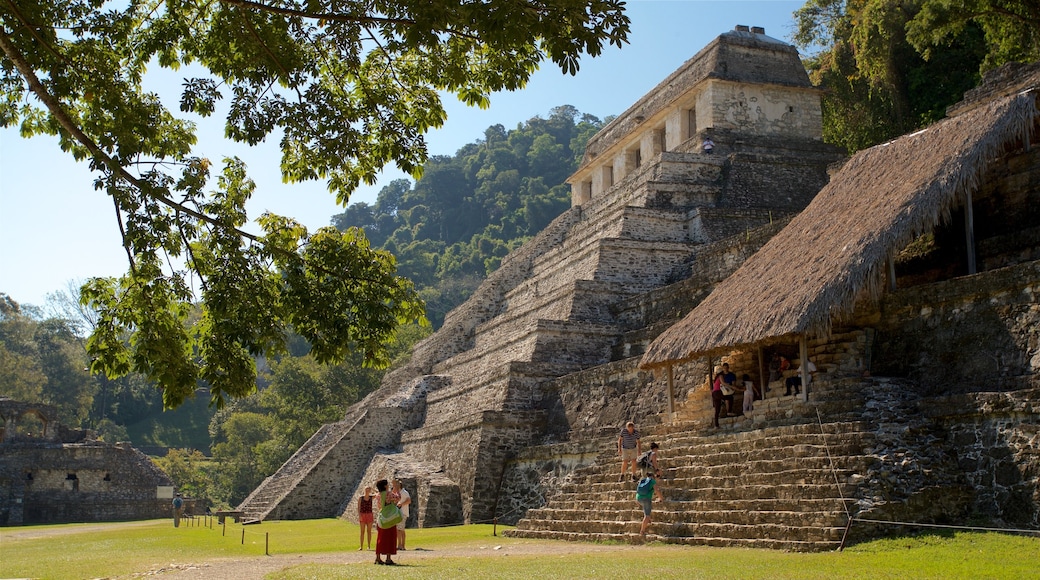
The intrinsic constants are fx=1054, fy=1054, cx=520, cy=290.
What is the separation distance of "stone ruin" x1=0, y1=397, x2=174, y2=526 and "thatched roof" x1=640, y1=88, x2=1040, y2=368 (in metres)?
20.5

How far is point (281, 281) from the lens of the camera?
7.51 m

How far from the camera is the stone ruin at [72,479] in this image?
28203mm

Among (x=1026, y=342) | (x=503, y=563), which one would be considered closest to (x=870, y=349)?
(x=1026, y=342)

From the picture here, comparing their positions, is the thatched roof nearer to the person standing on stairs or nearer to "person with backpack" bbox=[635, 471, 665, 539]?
the person standing on stairs

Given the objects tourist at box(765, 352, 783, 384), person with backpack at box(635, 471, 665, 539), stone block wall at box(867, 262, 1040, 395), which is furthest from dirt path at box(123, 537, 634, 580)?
stone block wall at box(867, 262, 1040, 395)

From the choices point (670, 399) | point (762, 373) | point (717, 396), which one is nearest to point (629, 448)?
point (670, 399)

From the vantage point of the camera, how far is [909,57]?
21000 mm

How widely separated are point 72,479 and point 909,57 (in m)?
23.7

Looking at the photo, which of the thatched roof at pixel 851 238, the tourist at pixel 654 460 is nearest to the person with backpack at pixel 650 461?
the tourist at pixel 654 460

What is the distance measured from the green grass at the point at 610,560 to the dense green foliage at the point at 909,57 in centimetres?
996

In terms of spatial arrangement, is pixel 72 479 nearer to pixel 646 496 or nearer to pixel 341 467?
pixel 341 467

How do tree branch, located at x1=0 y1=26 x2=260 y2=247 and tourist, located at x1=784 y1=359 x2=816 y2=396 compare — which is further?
tourist, located at x1=784 y1=359 x2=816 y2=396

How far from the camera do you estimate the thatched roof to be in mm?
10328

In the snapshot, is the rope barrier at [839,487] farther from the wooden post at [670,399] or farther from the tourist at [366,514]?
the tourist at [366,514]
